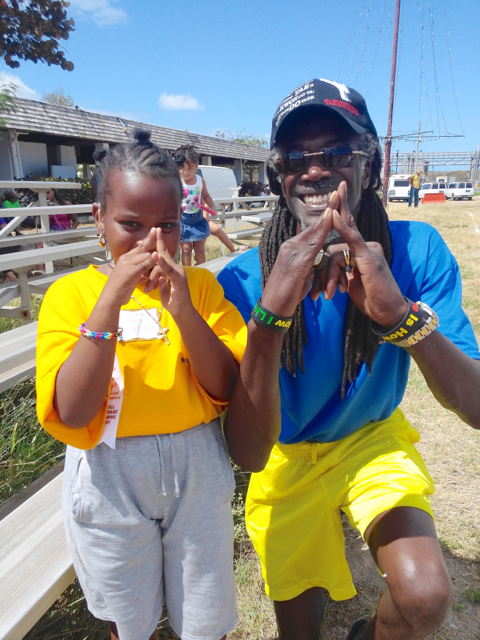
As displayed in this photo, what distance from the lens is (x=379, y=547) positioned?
153 centimetres

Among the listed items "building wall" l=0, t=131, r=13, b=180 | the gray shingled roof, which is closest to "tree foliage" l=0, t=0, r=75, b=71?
the gray shingled roof

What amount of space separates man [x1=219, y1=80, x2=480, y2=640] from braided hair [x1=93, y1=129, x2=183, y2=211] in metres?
0.41

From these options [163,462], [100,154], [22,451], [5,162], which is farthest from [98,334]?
[5,162]

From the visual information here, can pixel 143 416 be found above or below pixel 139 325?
below

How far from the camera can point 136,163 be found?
148 centimetres

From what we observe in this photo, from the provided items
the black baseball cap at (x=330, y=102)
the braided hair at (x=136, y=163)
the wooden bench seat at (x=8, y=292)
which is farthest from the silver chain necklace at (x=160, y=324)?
the wooden bench seat at (x=8, y=292)

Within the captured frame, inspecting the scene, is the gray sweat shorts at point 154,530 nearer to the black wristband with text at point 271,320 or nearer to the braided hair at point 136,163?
the black wristband with text at point 271,320

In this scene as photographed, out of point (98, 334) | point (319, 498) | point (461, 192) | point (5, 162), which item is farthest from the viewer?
point (461, 192)

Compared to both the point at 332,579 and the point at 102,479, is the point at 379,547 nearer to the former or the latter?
the point at 332,579

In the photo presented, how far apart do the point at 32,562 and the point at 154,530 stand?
471 millimetres

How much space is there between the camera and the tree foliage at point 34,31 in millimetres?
7539

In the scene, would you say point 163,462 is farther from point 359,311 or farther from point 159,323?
point 359,311

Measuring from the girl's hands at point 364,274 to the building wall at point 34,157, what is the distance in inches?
778

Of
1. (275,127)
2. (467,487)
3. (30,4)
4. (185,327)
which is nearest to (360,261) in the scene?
(185,327)
